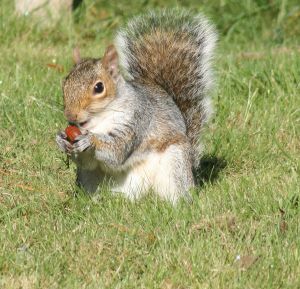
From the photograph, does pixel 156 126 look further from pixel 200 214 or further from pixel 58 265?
pixel 58 265

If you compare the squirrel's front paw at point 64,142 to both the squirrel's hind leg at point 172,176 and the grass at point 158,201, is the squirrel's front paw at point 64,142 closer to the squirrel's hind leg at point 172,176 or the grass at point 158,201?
the grass at point 158,201

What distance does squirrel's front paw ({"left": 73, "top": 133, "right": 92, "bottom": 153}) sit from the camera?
302cm

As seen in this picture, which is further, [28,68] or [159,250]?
[28,68]

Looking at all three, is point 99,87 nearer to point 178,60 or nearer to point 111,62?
point 111,62

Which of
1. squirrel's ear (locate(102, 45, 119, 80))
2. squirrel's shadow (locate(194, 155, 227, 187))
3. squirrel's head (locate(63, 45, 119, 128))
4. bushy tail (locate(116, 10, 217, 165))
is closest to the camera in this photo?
squirrel's head (locate(63, 45, 119, 128))

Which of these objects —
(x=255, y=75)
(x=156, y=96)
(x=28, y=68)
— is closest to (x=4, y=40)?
(x=28, y=68)

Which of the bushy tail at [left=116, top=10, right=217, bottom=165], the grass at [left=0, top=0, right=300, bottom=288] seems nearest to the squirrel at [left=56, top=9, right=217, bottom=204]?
the bushy tail at [left=116, top=10, right=217, bottom=165]

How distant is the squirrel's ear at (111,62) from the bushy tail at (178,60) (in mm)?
377

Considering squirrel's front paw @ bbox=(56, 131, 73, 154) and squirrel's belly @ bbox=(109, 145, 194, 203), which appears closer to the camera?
squirrel's front paw @ bbox=(56, 131, 73, 154)

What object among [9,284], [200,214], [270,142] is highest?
[9,284]

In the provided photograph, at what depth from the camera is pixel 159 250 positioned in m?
2.71

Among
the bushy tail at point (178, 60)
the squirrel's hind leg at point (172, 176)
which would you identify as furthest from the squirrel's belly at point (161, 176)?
the bushy tail at point (178, 60)

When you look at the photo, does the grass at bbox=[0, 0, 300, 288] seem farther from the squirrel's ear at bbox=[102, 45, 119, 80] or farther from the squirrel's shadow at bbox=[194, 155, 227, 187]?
the squirrel's ear at bbox=[102, 45, 119, 80]

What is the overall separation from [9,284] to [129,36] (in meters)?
1.46
